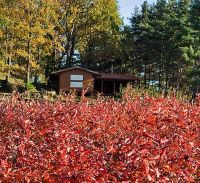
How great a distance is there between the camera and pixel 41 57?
5347cm

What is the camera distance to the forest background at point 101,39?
4350 centimetres

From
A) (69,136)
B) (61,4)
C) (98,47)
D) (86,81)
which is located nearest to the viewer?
(69,136)

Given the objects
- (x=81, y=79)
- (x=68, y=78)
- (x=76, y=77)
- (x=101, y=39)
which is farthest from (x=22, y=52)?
(x=101, y=39)

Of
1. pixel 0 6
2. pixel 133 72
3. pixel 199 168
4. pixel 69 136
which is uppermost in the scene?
pixel 0 6

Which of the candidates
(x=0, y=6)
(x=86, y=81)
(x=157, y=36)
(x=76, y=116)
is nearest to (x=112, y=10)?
(x=157, y=36)

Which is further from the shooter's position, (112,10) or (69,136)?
(112,10)

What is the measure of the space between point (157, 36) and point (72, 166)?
4971cm

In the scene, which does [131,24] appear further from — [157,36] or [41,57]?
[41,57]

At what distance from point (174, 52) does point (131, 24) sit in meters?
8.50

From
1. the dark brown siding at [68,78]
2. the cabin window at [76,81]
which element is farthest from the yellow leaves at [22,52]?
the cabin window at [76,81]

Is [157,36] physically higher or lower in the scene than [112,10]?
lower

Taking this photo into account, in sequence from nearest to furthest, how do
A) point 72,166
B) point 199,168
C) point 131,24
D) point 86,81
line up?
point 72,166 < point 199,168 < point 86,81 < point 131,24

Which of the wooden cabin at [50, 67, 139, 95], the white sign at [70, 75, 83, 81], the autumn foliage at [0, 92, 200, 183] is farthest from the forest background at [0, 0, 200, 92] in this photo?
the autumn foliage at [0, 92, 200, 183]

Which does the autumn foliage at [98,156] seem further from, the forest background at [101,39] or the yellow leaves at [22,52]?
the yellow leaves at [22,52]
